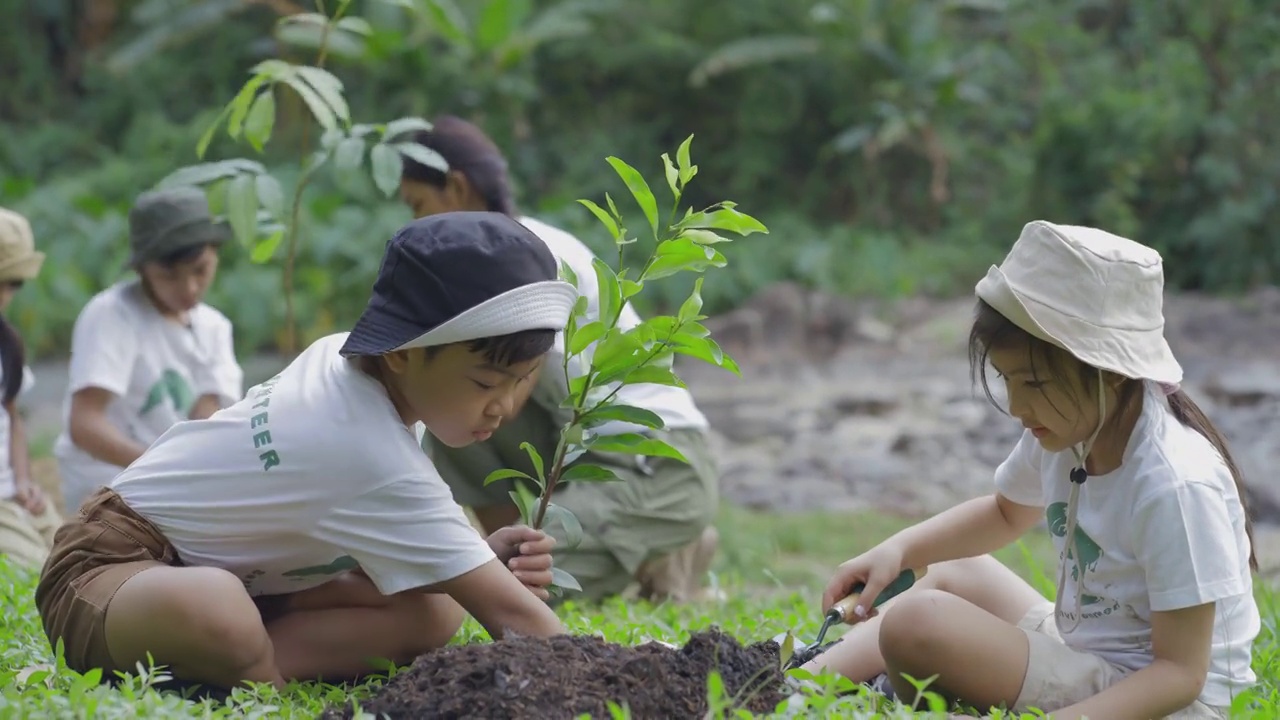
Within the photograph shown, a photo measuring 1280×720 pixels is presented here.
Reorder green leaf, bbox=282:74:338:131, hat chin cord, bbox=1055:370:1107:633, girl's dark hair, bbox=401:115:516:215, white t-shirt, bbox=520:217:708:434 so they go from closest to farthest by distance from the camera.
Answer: hat chin cord, bbox=1055:370:1107:633 < green leaf, bbox=282:74:338:131 < white t-shirt, bbox=520:217:708:434 < girl's dark hair, bbox=401:115:516:215

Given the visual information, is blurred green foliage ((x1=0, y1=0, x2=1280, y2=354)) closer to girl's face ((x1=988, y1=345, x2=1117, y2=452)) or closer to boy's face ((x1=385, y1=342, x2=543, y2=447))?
boy's face ((x1=385, y1=342, x2=543, y2=447))

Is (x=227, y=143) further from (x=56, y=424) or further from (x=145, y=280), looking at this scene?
(x=145, y=280)

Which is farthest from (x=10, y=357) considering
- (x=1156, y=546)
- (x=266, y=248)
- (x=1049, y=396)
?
(x=1156, y=546)

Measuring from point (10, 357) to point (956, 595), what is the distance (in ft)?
10.9

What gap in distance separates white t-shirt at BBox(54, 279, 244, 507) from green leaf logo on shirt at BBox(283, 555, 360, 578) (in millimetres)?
2167

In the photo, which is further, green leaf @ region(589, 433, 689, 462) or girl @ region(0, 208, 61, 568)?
girl @ region(0, 208, 61, 568)

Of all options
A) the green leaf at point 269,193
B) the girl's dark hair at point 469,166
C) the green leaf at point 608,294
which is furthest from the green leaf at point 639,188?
the girl's dark hair at point 469,166

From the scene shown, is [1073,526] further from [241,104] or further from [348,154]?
[241,104]

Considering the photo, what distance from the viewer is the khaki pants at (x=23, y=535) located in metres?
4.86

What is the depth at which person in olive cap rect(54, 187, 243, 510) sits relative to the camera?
5.02m

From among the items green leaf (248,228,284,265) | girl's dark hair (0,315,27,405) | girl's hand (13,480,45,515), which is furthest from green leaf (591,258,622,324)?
girl's hand (13,480,45,515)

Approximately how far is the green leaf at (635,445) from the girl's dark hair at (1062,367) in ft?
2.07

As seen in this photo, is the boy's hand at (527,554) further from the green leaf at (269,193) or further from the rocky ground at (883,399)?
the rocky ground at (883,399)

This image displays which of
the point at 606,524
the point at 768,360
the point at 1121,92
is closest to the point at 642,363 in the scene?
the point at 606,524
